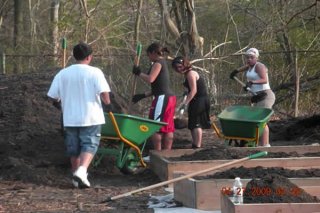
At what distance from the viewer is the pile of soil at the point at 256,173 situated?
7504 mm

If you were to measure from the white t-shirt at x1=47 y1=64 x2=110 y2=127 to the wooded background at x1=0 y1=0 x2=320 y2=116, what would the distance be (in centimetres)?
599

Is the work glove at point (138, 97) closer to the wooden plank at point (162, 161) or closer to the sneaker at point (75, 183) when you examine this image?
the wooden plank at point (162, 161)

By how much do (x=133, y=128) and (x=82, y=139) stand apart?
2.94 feet

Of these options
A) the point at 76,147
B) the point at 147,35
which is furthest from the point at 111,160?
the point at 147,35

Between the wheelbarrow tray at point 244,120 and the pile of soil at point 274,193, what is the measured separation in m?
3.95

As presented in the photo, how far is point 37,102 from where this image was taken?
456 inches

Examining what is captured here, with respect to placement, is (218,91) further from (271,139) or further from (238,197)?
(238,197)

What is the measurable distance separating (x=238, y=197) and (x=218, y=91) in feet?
34.0

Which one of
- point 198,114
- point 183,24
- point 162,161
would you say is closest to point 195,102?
point 198,114

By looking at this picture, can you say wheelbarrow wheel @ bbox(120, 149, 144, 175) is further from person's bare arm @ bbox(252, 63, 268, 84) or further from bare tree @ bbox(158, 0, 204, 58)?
bare tree @ bbox(158, 0, 204, 58)

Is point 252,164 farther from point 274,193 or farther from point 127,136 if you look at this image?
point 274,193

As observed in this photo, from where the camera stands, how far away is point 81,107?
843 cm
